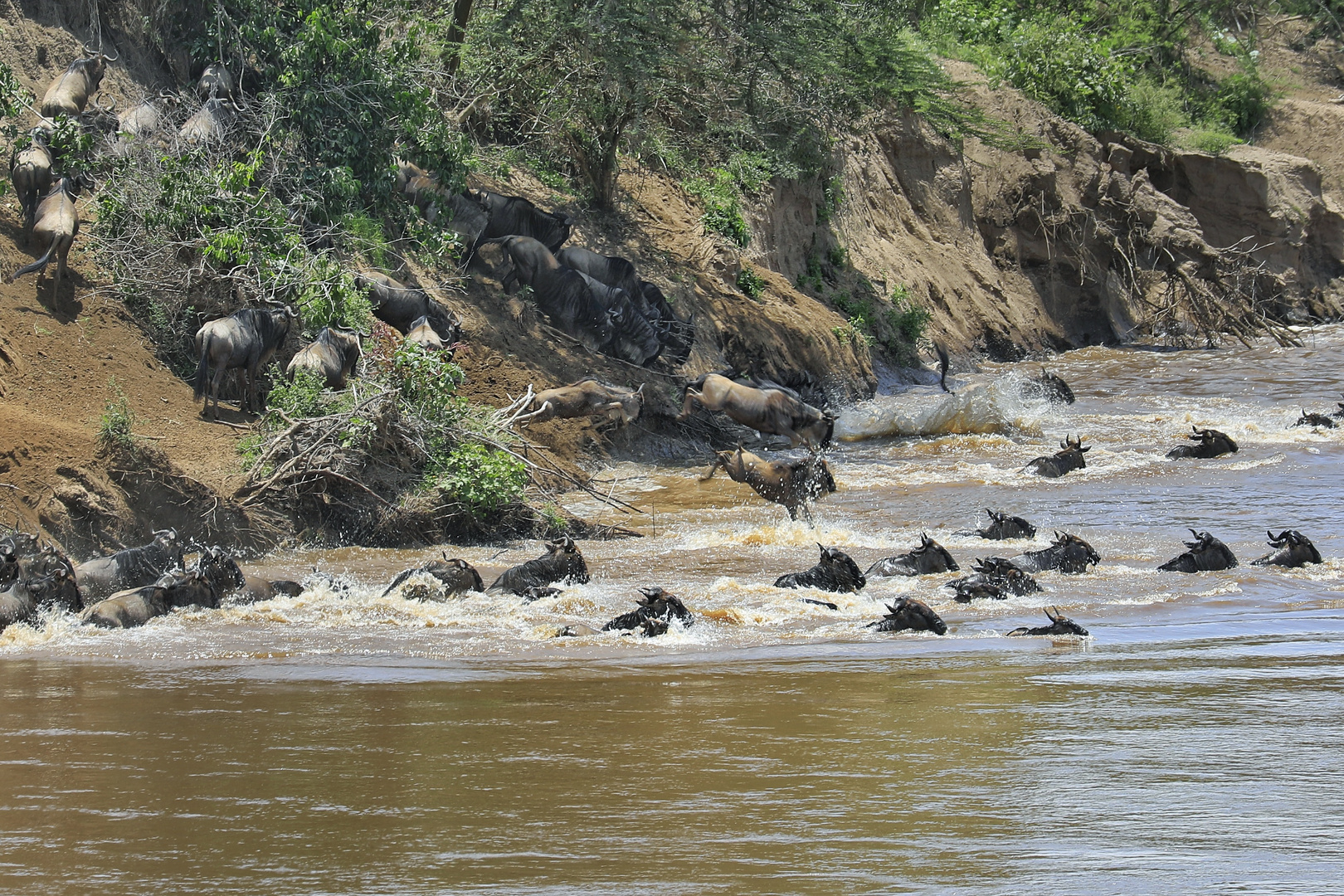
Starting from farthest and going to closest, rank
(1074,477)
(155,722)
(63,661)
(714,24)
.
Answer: (714,24)
(1074,477)
(63,661)
(155,722)

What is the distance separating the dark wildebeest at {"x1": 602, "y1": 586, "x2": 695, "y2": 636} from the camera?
24.9ft

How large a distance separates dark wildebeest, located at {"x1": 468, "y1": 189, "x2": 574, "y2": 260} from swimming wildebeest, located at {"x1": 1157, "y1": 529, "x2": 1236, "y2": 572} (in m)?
9.22

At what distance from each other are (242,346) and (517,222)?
5.49 m

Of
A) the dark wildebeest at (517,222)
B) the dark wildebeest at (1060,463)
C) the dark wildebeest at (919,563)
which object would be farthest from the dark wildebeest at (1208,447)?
the dark wildebeest at (517,222)

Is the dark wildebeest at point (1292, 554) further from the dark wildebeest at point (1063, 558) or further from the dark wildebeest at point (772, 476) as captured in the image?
the dark wildebeest at point (772, 476)

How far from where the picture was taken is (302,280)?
40.3 feet

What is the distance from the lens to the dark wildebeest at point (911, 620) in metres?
7.54

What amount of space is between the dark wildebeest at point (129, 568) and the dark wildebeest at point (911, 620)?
4.57 m

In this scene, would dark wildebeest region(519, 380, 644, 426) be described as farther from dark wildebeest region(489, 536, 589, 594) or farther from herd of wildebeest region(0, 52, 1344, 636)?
dark wildebeest region(489, 536, 589, 594)

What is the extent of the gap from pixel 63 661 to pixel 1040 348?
2294 cm

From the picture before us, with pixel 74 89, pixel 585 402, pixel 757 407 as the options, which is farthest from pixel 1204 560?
pixel 74 89

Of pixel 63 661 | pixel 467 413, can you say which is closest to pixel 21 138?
pixel 467 413

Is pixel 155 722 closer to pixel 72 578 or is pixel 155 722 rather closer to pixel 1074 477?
pixel 72 578

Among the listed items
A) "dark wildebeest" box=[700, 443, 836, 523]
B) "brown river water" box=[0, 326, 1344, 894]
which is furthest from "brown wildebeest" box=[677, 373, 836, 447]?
"brown river water" box=[0, 326, 1344, 894]
